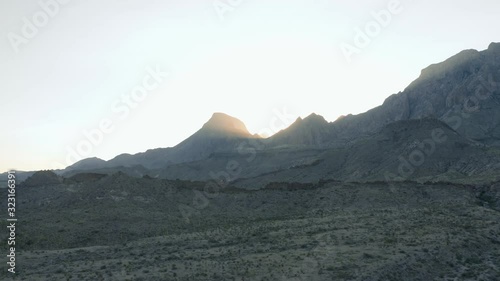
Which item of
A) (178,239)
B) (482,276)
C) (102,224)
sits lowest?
(482,276)

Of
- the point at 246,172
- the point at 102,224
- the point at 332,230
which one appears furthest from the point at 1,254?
the point at 246,172

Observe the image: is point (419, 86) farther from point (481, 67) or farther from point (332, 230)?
point (332, 230)

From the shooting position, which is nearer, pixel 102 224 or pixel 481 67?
pixel 102 224

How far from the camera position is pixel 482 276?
2458 cm

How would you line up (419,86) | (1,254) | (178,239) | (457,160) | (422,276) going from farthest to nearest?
(419,86) < (457,160) < (178,239) < (1,254) < (422,276)

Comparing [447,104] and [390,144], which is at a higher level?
[447,104]

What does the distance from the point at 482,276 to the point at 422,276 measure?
3.64 meters

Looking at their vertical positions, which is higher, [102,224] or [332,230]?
[102,224]

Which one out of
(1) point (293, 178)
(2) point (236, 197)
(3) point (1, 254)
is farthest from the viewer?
(1) point (293, 178)

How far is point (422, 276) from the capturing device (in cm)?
2450

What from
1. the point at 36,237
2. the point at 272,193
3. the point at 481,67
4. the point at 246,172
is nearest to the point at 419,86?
the point at 481,67

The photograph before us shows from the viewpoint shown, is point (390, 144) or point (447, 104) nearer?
point (390, 144)

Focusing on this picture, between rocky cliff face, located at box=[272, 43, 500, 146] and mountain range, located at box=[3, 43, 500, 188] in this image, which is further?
rocky cliff face, located at box=[272, 43, 500, 146]

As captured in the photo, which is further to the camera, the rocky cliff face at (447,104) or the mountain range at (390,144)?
the rocky cliff face at (447,104)
